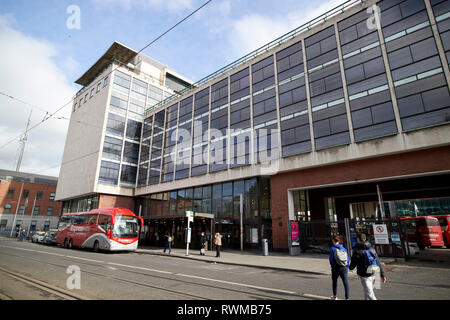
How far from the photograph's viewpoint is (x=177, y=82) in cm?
5353

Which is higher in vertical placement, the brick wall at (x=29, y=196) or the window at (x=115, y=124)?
the window at (x=115, y=124)

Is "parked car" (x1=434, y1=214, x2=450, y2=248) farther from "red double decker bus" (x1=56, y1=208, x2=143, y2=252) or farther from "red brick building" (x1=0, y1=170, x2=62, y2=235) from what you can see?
"red brick building" (x1=0, y1=170, x2=62, y2=235)

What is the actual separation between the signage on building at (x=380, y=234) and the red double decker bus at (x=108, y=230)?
55.3 feet

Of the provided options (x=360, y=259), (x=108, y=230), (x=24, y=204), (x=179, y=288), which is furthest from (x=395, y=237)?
(x=24, y=204)

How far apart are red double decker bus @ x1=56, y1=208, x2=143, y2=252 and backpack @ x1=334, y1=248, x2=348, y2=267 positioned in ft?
54.8

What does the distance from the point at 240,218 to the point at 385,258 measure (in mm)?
11689

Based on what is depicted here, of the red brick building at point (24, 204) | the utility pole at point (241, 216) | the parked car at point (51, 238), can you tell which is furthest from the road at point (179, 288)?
the red brick building at point (24, 204)

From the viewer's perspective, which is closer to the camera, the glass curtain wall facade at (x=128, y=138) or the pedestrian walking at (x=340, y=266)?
the pedestrian walking at (x=340, y=266)

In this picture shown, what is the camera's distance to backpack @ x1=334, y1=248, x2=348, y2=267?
19.9 ft

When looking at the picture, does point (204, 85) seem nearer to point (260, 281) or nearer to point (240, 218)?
point (240, 218)

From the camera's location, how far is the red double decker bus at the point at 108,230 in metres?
18.6

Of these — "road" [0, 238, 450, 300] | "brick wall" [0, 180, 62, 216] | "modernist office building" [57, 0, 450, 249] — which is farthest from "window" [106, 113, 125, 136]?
"brick wall" [0, 180, 62, 216]

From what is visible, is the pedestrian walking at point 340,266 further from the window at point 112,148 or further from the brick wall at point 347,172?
the window at point 112,148
